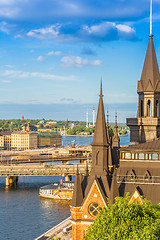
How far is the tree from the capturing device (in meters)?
33.5

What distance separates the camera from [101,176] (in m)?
49.9

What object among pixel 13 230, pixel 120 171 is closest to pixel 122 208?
pixel 120 171

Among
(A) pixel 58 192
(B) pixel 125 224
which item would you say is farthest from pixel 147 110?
(A) pixel 58 192

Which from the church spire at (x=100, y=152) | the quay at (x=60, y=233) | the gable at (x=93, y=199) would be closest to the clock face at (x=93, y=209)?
the gable at (x=93, y=199)

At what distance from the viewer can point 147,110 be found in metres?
64.5

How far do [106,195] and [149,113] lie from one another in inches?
798

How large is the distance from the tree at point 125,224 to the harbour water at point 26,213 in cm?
3505

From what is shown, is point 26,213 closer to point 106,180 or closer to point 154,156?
point 106,180

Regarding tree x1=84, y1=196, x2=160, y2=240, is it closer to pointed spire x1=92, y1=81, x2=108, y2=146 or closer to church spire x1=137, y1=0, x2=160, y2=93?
pointed spire x1=92, y1=81, x2=108, y2=146

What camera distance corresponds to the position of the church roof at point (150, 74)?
6488 cm

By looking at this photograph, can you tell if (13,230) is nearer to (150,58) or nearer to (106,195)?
(106,195)

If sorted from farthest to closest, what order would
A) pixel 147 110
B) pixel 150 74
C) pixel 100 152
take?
pixel 150 74 → pixel 147 110 → pixel 100 152

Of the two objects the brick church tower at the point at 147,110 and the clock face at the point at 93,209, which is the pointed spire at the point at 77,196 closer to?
the clock face at the point at 93,209

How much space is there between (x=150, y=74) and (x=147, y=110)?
18.9ft
